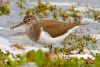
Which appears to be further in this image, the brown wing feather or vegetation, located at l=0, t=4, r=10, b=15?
vegetation, located at l=0, t=4, r=10, b=15

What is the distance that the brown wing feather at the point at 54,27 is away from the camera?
25.5ft

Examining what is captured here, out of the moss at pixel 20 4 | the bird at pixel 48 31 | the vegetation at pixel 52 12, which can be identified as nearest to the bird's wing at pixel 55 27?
the bird at pixel 48 31

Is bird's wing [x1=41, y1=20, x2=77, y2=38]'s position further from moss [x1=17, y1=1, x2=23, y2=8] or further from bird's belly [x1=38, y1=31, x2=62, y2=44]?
moss [x1=17, y1=1, x2=23, y2=8]

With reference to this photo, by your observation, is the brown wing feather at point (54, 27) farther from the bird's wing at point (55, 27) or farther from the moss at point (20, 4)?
the moss at point (20, 4)

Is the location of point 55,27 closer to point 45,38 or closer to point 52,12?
point 45,38

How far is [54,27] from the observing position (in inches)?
315

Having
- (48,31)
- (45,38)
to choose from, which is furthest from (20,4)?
(45,38)

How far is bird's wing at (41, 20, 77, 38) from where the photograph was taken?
7.77 meters

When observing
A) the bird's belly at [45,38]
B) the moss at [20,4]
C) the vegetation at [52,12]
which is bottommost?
the vegetation at [52,12]

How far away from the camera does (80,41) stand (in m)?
9.97

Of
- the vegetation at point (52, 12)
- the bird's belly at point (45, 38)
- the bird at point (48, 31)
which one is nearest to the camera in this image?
the bird's belly at point (45, 38)

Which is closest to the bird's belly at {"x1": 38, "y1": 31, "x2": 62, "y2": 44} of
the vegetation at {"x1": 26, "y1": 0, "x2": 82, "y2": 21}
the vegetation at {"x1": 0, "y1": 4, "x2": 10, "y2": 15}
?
the vegetation at {"x1": 26, "y1": 0, "x2": 82, "y2": 21}

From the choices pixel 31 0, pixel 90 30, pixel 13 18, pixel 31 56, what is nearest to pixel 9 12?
pixel 13 18

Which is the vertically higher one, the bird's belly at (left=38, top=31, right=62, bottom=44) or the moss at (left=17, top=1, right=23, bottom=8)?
the bird's belly at (left=38, top=31, right=62, bottom=44)
